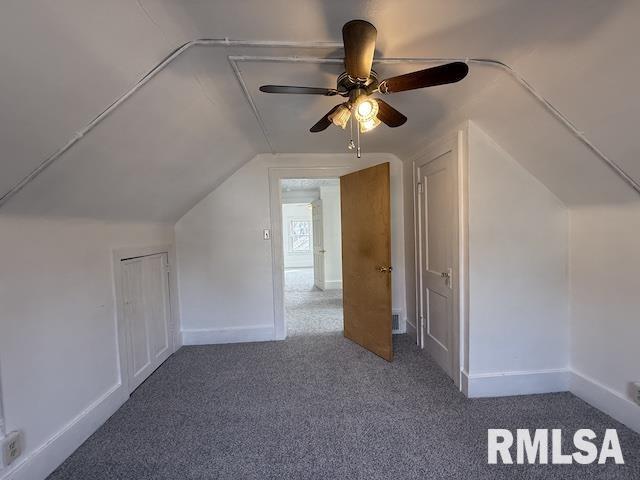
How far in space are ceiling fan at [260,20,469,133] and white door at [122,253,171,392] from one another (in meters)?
1.98

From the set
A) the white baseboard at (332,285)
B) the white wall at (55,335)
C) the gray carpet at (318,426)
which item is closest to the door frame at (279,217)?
the gray carpet at (318,426)

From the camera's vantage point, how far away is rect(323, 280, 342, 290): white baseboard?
5.66 meters

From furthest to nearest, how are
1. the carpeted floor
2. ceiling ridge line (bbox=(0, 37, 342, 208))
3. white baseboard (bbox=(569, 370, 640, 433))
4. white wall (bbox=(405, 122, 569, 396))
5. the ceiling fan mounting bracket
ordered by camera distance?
the carpeted floor, white wall (bbox=(405, 122, 569, 396)), white baseboard (bbox=(569, 370, 640, 433)), the ceiling fan mounting bracket, ceiling ridge line (bbox=(0, 37, 342, 208))

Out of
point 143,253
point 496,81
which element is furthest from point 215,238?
point 496,81

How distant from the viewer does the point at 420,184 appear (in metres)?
2.67

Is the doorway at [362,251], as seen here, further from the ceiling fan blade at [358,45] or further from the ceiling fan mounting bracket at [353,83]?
the ceiling fan blade at [358,45]

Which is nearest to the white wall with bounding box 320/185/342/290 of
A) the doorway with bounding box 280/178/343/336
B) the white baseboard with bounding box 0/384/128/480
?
the doorway with bounding box 280/178/343/336

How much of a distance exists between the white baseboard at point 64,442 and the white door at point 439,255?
257 centimetres

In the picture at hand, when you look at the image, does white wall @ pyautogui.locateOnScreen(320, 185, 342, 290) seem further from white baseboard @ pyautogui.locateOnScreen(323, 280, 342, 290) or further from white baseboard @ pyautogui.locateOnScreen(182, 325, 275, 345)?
white baseboard @ pyautogui.locateOnScreen(182, 325, 275, 345)

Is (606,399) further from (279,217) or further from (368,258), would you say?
(279,217)

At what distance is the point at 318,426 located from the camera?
5.71 feet

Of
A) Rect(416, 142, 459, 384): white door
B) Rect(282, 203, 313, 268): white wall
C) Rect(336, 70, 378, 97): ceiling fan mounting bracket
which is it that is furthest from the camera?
Rect(282, 203, 313, 268): white wall

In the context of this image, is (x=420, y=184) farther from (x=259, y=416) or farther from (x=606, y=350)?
(x=259, y=416)

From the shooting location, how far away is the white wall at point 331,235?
5641 millimetres
